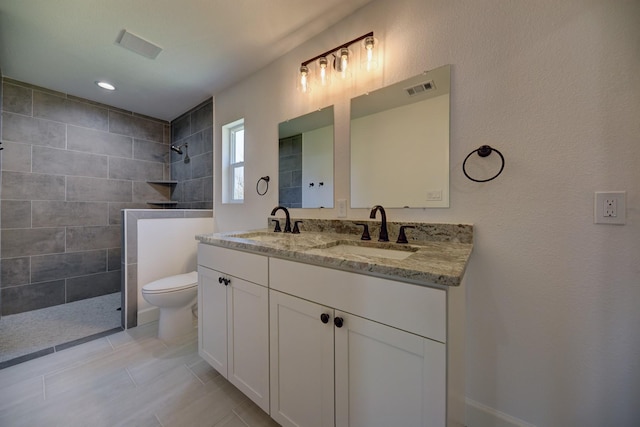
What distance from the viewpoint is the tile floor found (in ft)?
3.87

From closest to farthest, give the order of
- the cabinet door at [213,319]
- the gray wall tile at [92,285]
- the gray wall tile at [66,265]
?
1. the cabinet door at [213,319]
2. the gray wall tile at [66,265]
3. the gray wall tile at [92,285]

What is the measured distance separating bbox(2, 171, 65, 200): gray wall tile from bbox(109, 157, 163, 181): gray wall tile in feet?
1.54

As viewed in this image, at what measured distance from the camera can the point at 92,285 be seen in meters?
2.70

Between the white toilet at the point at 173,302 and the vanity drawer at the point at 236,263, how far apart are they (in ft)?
1.86

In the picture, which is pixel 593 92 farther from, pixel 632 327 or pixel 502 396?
pixel 502 396

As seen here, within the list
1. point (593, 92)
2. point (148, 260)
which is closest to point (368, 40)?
point (593, 92)

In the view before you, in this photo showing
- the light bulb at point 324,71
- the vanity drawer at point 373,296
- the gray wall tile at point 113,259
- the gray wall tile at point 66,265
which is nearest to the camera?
the vanity drawer at point 373,296

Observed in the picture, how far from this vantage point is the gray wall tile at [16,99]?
7.38 feet

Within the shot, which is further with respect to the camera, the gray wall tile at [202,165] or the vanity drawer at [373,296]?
the gray wall tile at [202,165]

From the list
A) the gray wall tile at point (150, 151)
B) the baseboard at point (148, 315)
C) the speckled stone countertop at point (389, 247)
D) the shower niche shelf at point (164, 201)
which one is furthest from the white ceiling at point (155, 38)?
the baseboard at point (148, 315)

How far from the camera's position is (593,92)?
35.1 inches

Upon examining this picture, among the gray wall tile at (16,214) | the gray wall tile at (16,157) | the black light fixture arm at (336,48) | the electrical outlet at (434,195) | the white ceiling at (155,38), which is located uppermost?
the white ceiling at (155,38)

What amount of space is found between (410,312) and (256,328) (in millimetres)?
768

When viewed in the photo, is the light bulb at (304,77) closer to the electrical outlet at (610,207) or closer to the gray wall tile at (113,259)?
the electrical outlet at (610,207)
